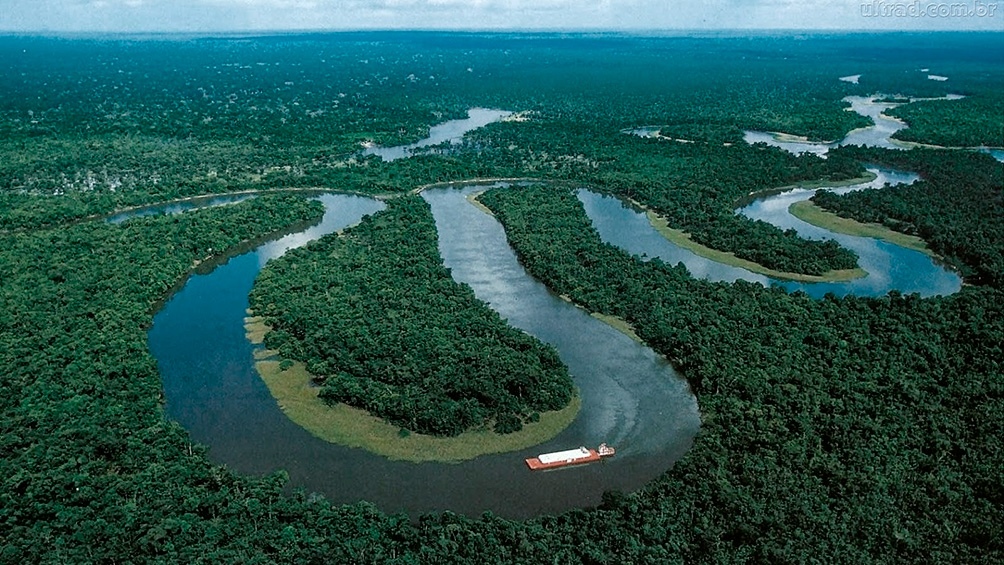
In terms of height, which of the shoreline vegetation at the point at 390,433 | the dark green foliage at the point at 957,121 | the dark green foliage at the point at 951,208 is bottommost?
the shoreline vegetation at the point at 390,433

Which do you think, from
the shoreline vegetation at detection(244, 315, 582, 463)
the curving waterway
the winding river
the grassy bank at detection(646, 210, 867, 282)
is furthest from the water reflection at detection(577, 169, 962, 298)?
the shoreline vegetation at detection(244, 315, 582, 463)

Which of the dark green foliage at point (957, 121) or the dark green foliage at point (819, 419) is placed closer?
the dark green foliage at point (819, 419)

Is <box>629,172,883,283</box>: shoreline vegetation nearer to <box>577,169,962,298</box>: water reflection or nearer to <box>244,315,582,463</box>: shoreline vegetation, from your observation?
<box>577,169,962,298</box>: water reflection

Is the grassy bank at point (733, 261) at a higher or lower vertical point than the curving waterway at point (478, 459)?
higher

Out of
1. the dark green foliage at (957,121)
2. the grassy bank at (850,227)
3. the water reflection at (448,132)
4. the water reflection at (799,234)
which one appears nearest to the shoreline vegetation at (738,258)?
the water reflection at (799,234)

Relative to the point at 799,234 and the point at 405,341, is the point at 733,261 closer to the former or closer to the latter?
the point at 799,234

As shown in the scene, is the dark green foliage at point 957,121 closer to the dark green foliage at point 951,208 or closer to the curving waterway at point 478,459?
the dark green foliage at point 951,208
